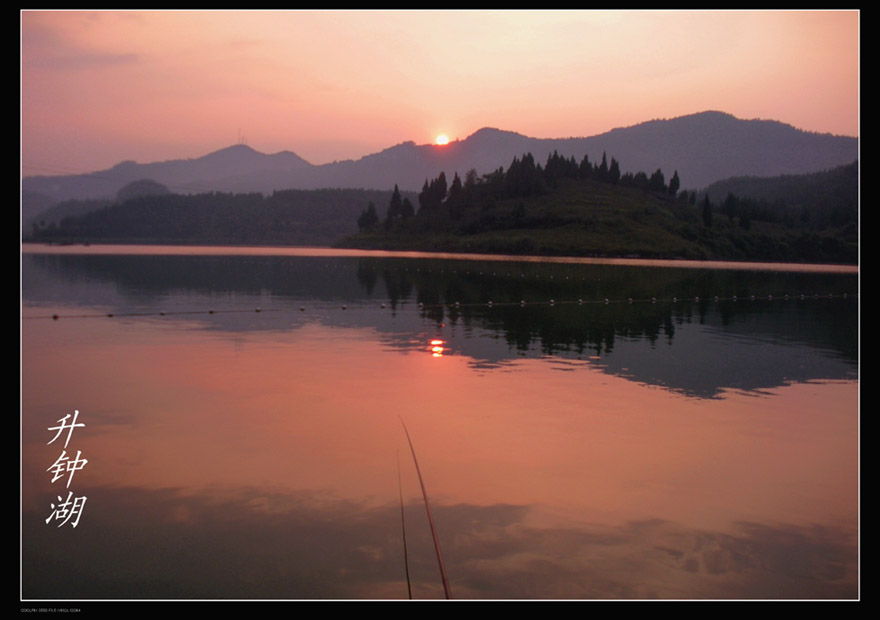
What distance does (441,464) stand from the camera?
59.4ft

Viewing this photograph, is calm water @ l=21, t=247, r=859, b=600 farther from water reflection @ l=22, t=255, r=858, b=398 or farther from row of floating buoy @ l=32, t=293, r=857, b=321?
row of floating buoy @ l=32, t=293, r=857, b=321

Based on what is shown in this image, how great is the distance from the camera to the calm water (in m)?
13.0

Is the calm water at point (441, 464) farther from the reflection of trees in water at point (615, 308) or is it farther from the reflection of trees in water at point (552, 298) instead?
the reflection of trees in water at point (552, 298)

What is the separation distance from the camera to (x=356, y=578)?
12656 mm

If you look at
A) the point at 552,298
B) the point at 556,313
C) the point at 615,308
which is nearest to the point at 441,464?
the point at 556,313

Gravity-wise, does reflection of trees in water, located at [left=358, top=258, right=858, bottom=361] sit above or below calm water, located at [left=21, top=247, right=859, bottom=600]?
above

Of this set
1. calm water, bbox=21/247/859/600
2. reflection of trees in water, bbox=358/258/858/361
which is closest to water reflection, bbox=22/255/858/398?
reflection of trees in water, bbox=358/258/858/361

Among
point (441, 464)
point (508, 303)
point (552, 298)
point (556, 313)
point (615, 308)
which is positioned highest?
point (552, 298)

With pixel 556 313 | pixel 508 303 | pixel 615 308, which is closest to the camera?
pixel 556 313

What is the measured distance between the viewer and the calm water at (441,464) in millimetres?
13000

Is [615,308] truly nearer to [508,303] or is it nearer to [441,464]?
[508,303]

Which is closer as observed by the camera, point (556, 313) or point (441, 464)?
point (441, 464)
